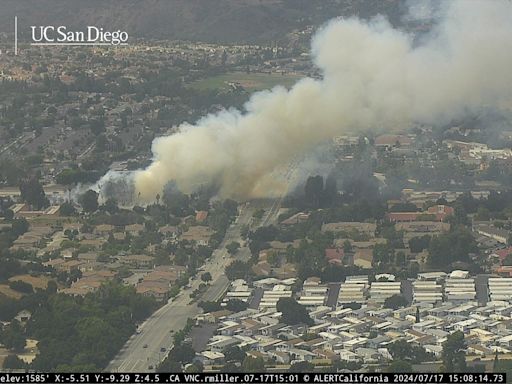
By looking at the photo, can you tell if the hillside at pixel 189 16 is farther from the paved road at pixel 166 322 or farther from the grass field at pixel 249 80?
the paved road at pixel 166 322

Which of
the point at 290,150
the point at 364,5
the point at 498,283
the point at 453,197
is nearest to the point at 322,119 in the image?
the point at 290,150

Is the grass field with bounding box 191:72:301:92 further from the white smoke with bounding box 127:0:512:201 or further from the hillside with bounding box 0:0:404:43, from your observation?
the white smoke with bounding box 127:0:512:201

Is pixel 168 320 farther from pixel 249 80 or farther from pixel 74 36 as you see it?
pixel 74 36

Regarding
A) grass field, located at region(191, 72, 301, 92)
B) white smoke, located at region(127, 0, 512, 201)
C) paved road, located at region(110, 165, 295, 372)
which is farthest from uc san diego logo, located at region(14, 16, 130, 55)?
paved road, located at region(110, 165, 295, 372)

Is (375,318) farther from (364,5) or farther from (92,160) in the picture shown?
(364,5)

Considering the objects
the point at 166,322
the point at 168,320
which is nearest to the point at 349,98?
the point at 168,320
